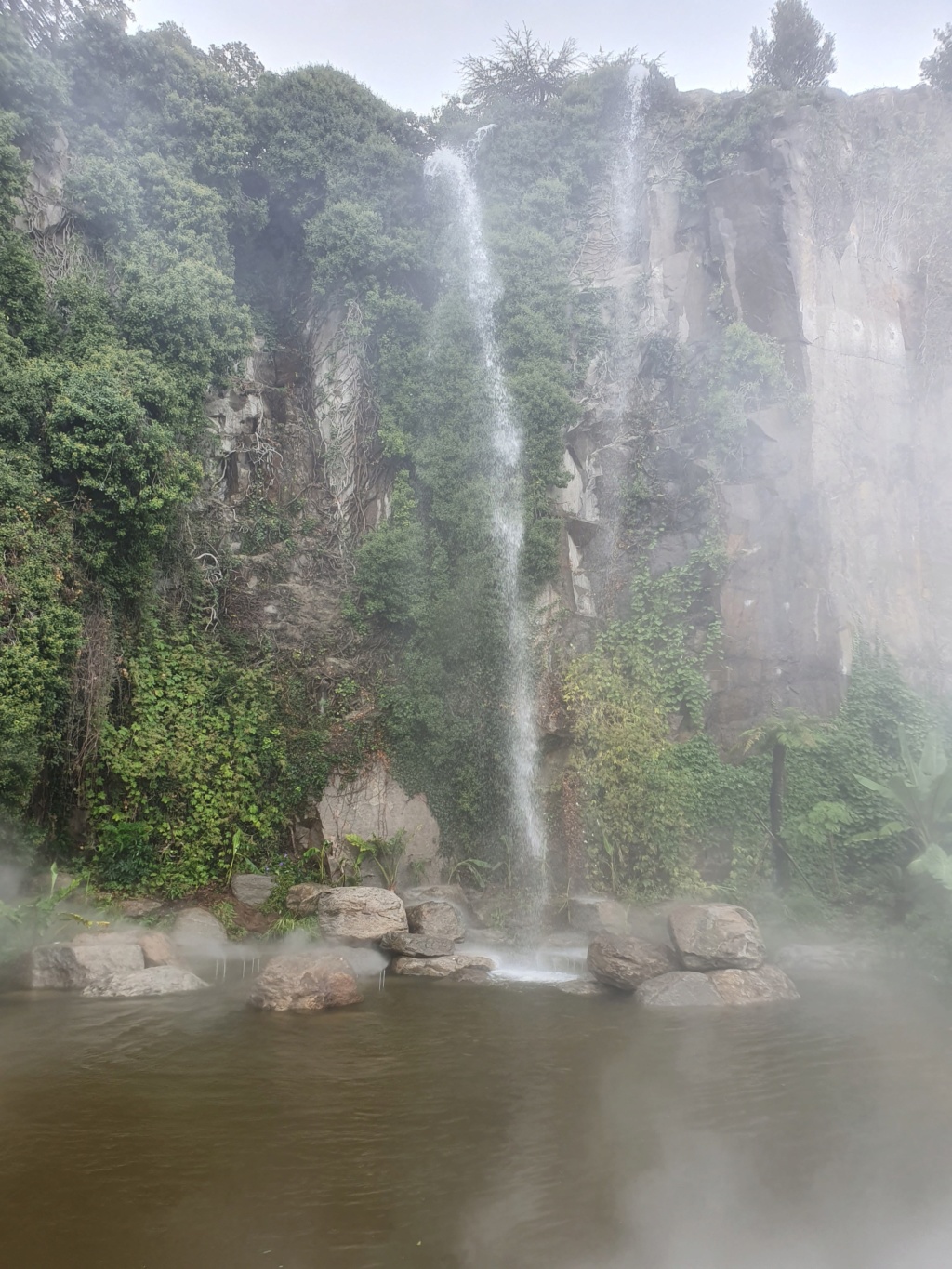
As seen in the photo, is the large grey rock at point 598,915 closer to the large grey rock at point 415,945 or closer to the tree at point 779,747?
the large grey rock at point 415,945

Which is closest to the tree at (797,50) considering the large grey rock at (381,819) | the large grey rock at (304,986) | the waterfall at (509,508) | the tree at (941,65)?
the tree at (941,65)

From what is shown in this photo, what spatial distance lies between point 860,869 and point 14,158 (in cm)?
1744

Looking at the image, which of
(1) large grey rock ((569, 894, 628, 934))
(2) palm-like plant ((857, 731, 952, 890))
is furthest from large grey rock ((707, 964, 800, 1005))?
(2) palm-like plant ((857, 731, 952, 890))

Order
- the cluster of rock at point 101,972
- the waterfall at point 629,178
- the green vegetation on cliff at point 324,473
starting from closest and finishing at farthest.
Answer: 1. the cluster of rock at point 101,972
2. the green vegetation on cliff at point 324,473
3. the waterfall at point 629,178

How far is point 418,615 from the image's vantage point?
603 inches

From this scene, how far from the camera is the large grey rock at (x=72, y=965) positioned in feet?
31.8

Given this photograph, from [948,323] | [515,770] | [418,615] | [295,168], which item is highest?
[295,168]

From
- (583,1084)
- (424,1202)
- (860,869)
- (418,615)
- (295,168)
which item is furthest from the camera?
(295,168)

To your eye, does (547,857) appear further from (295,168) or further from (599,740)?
(295,168)

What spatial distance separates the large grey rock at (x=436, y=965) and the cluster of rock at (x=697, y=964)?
1595 mm

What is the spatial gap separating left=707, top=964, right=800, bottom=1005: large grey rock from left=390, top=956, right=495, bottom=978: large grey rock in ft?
10.3

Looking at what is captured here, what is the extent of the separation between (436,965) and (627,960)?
2553 millimetres

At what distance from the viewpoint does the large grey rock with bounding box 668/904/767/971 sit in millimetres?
10086

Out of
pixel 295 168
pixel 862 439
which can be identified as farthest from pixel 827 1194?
pixel 295 168
